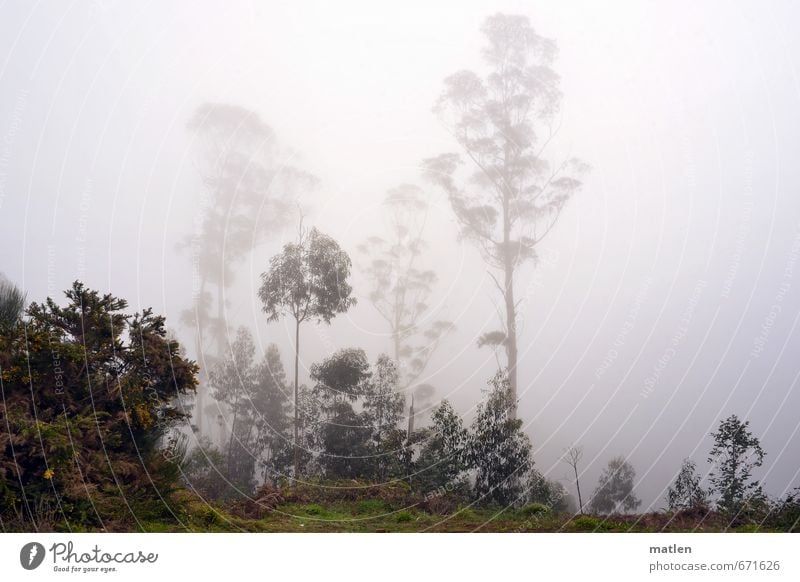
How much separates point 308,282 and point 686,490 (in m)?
7.58

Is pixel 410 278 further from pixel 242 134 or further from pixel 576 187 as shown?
pixel 242 134

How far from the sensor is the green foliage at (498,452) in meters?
10.9

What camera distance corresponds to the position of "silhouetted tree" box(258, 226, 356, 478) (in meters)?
12.1

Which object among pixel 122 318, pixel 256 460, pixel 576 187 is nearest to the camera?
pixel 122 318

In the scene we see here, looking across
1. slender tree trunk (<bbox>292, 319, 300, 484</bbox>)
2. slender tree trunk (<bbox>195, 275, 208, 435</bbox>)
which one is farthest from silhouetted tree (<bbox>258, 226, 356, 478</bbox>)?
slender tree trunk (<bbox>195, 275, 208, 435</bbox>)

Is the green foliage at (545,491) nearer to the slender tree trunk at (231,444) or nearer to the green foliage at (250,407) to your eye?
the green foliage at (250,407)

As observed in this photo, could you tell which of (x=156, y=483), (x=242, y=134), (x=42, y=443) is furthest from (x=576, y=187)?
(x=42, y=443)

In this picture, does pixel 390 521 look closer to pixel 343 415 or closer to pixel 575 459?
pixel 343 415

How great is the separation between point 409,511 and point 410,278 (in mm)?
4376

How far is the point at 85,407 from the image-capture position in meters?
8.24

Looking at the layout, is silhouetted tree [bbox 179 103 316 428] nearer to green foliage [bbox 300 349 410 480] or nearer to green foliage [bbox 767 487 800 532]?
green foliage [bbox 300 349 410 480]

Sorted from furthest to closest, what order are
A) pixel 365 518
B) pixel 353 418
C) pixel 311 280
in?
pixel 311 280 → pixel 353 418 → pixel 365 518

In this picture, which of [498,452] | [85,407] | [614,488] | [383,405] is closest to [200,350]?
[383,405]
